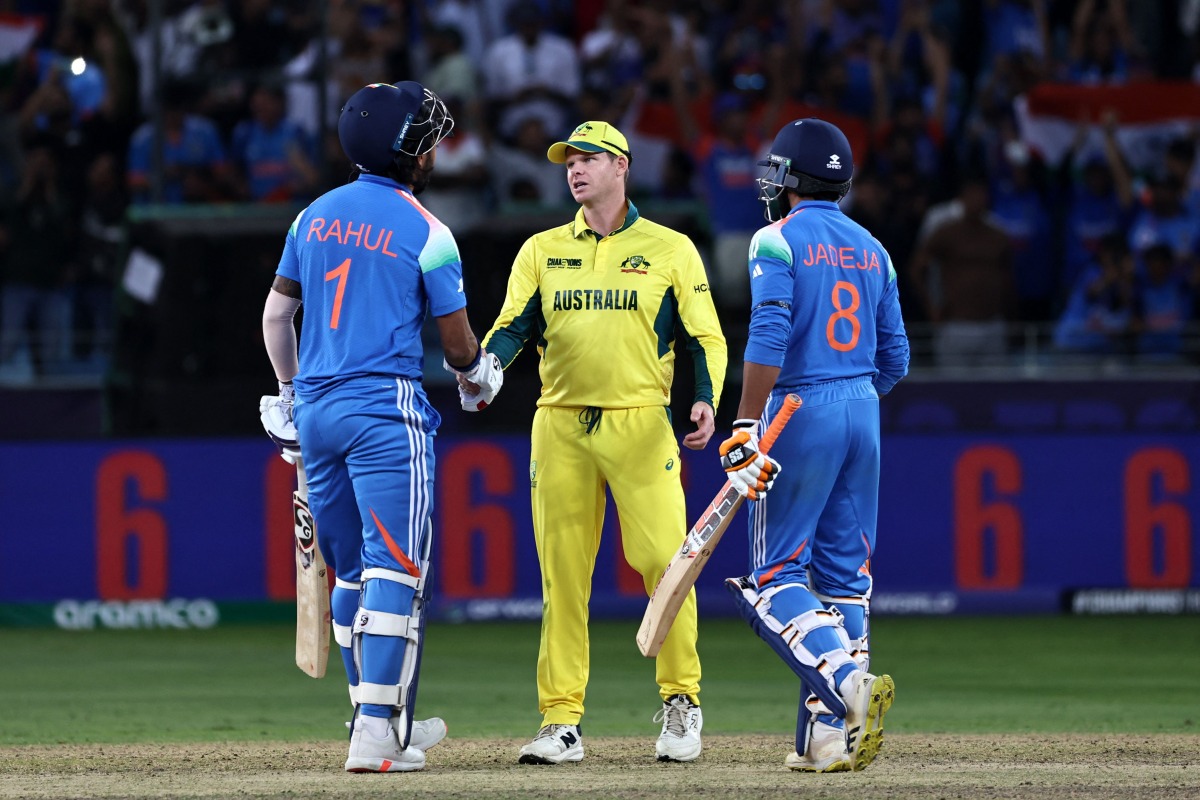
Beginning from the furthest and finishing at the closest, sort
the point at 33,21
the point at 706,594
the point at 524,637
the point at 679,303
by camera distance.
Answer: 1. the point at 33,21
2. the point at 706,594
3. the point at 524,637
4. the point at 679,303

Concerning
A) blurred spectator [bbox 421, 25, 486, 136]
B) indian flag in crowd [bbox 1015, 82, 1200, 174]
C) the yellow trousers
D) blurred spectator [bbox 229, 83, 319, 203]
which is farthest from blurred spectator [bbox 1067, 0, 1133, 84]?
the yellow trousers

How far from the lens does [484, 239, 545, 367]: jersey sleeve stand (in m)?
8.01

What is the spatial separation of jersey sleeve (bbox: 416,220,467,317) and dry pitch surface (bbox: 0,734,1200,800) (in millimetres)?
1665

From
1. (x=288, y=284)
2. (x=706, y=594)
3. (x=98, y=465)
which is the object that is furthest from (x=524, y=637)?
(x=288, y=284)

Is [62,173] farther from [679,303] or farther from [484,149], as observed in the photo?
[679,303]

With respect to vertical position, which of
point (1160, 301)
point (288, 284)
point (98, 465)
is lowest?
point (98, 465)

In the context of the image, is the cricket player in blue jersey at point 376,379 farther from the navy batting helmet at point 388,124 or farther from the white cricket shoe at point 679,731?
the white cricket shoe at point 679,731

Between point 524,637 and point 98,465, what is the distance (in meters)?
3.17

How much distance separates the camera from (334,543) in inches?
288

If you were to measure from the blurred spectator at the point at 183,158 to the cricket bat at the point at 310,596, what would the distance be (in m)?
8.50

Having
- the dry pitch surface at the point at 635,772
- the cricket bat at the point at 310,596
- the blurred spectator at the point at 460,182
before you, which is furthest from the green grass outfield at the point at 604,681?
the blurred spectator at the point at 460,182

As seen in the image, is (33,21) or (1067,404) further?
(33,21)

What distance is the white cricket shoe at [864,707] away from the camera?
7039 millimetres

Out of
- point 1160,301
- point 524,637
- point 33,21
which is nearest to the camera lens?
point 524,637
